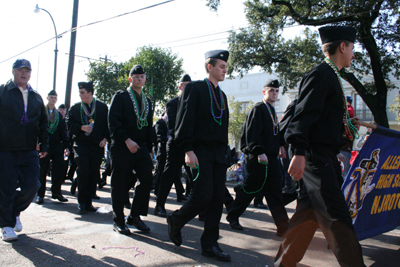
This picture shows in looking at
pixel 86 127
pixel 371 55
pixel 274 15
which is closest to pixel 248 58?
pixel 274 15

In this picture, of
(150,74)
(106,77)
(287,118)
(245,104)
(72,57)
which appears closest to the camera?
(287,118)

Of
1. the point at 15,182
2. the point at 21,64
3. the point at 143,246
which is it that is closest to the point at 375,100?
the point at 143,246

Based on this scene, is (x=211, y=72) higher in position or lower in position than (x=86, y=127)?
higher

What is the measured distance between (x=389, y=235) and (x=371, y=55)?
13.2 m

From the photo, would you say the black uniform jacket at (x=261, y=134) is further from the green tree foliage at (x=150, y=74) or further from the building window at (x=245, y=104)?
the building window at (x=245, y=104)

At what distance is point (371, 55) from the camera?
15758 millimetres

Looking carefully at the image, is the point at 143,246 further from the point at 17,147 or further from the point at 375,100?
the point at 375,100

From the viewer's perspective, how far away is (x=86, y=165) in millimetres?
5836

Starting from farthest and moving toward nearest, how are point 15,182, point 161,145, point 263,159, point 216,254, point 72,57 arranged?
point 72,57 → point 161,145 → point 263,159 → point 15,182 → point 216,254

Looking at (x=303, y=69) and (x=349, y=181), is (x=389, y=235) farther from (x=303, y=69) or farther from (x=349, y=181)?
(x=303, y=69)

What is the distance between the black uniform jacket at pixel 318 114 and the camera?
2.63m

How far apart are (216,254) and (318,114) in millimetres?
1730

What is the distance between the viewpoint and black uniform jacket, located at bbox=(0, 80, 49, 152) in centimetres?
413

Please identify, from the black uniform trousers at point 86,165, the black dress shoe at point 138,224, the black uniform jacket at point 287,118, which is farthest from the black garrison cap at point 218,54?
the black uniform trousers at point 86,165
